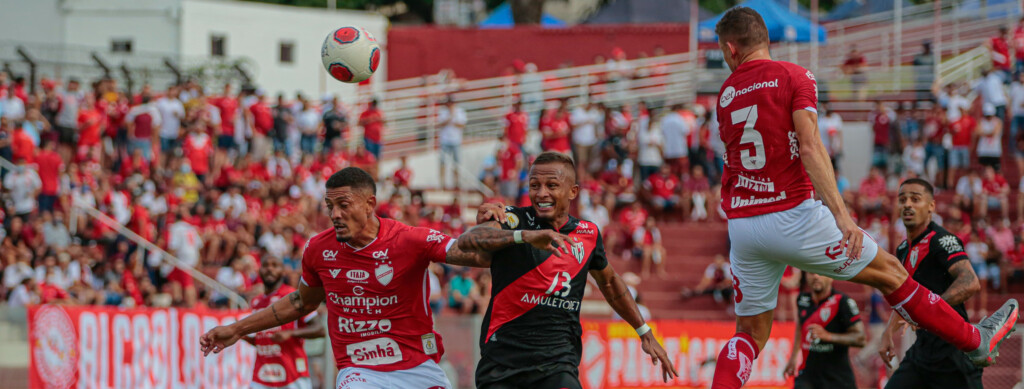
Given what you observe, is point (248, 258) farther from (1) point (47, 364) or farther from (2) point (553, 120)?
(2) point (553, 120)

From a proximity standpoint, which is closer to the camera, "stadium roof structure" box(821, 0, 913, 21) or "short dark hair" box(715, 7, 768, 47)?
"short dark hair" box(715, 7, 768, 47)

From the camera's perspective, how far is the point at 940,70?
29172 mm

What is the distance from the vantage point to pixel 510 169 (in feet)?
82.2

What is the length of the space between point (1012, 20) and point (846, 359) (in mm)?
24507

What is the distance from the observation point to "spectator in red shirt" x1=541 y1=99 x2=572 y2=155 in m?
25.6

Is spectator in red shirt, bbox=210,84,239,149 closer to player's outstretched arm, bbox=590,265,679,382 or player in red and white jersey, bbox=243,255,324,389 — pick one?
player in red and white jersey, bbox=243,255,324,389

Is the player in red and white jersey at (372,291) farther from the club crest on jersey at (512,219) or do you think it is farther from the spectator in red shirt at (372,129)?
the spectator in red shirt at (372,129)

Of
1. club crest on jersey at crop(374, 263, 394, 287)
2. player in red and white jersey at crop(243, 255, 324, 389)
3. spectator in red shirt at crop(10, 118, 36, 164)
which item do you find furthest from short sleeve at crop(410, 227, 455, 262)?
spectator in red shirt at crop(10, 118, 36, 164)

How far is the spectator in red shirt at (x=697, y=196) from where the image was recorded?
2445 cm

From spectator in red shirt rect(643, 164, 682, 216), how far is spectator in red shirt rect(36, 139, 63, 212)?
1138cm

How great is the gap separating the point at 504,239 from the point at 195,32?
30.9 m

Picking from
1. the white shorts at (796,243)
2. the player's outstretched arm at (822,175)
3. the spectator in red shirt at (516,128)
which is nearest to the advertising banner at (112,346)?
the white shorts at (796,243)

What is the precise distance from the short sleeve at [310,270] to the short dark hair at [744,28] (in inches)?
113

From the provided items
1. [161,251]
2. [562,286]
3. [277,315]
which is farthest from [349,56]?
[161,251]
